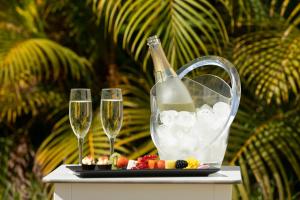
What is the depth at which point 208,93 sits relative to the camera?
2.58 meters

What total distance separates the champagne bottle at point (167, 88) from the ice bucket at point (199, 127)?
21mm

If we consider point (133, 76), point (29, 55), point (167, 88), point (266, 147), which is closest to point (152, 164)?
point (167, 88)

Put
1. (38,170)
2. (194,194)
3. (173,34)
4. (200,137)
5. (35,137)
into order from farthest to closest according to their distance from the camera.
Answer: (35,137) → (38,170) → (173,34) → (200,137) → (194,194)

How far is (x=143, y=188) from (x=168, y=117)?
277mm

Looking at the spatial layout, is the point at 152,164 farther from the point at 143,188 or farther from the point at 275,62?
the point at 275,62

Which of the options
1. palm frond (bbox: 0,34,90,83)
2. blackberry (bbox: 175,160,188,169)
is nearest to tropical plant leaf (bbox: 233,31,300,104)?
palm frond (bbox: 0,34,90,83)

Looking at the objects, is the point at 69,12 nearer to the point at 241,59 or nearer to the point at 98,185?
the point at 241,59

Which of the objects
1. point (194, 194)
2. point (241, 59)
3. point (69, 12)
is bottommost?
point (194, 194)

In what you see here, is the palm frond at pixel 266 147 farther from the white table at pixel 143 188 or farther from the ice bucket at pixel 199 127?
the white table at pixel 143 188

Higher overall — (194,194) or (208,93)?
(208,93)

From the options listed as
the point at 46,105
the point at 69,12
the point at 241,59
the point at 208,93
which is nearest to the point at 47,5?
the point at 69,12

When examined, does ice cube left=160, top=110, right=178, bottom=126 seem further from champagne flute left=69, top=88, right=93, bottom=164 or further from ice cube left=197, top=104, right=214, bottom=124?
champagne flute left=69, top=88, right=93, bottom=164

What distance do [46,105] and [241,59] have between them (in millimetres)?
1381

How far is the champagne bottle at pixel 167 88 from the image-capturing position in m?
2.51
